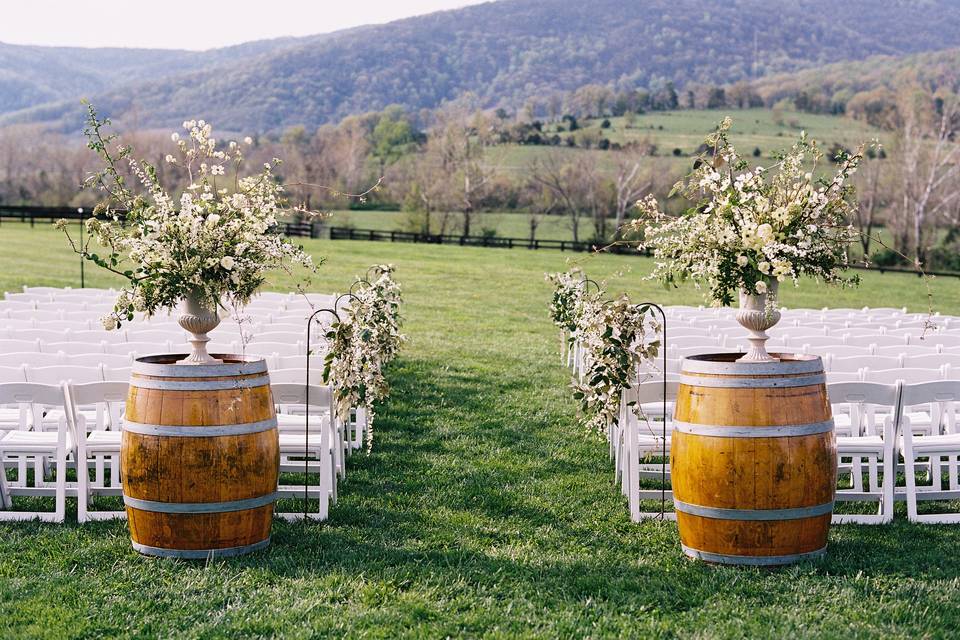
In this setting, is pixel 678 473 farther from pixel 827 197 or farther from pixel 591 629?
pixel 827 197

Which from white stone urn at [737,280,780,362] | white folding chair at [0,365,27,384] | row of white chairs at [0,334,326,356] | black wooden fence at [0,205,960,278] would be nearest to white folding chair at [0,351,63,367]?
white folding chair at [0,365,27,384]

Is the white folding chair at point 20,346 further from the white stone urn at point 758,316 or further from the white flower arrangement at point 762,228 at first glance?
the white stone urn at point 758,316

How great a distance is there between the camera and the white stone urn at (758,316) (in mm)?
6004

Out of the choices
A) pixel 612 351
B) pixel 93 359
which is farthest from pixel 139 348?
pixel 612 351

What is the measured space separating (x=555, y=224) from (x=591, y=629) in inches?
2522

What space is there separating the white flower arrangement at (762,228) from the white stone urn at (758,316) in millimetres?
67

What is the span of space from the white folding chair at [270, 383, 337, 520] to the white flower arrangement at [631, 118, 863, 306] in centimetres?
248

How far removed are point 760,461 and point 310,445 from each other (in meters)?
3.08

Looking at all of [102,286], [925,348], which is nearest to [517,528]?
[925,348]

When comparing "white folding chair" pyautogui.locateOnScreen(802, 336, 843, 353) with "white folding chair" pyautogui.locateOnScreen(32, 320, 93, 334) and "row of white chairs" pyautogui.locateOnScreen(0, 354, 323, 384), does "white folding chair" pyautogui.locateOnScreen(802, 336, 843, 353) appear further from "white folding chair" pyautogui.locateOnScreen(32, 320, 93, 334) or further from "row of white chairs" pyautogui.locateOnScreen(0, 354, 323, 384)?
"white folding chair" pyautogui.locateOnScreen(32, 320, 93, 334)

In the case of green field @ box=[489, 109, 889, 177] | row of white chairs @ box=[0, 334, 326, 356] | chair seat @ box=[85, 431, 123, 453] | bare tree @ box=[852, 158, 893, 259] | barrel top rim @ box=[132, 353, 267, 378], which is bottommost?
chair seat @ box=[85, 431, 123, 453]

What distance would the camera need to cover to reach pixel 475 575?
5.60 meters

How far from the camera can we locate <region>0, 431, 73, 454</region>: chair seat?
21.6 ft

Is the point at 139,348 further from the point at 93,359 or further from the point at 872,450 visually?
the point at 872,450
